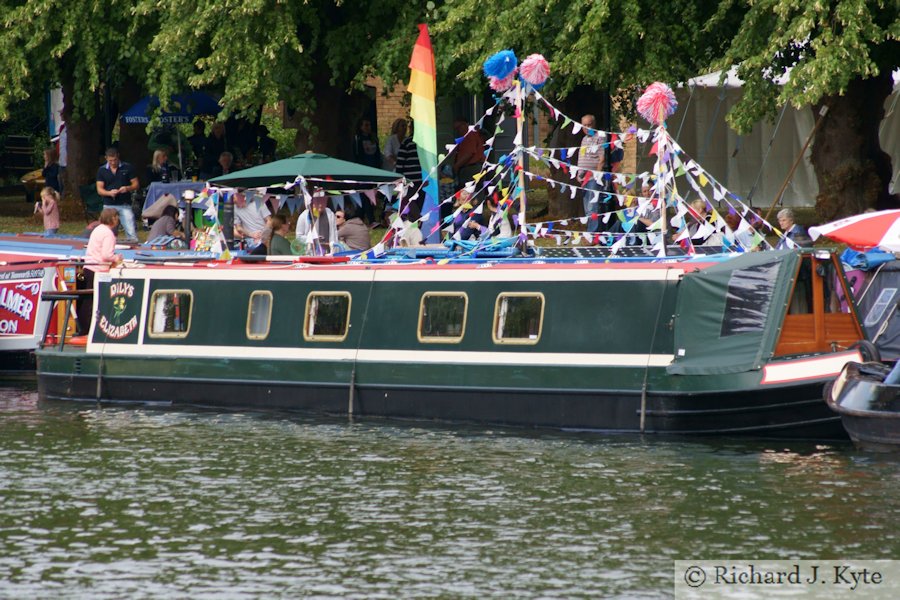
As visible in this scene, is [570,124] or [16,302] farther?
[570,124]

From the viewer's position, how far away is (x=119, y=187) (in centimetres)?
2722

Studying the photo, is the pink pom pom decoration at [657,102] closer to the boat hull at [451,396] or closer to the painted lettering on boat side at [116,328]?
the boat hull at [451,396]

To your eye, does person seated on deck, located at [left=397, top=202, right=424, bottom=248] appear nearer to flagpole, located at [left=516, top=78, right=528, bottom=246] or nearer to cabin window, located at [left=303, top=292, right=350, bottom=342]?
cabin window, located at [left=303, top=292, right=350, bottom=342]

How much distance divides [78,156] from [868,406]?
22.7m

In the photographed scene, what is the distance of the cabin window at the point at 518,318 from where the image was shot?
17.2 metres

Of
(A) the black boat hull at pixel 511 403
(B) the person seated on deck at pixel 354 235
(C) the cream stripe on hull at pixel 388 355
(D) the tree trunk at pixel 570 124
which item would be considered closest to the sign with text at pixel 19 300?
(A) the black boat hull at pixel 511 403

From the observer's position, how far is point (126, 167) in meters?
27.5

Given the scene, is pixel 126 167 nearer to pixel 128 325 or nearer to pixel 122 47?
pixel 122 47

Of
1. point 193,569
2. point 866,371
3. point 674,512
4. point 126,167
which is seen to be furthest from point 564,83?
point 193,569

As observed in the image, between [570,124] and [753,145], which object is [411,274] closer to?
[570,124]

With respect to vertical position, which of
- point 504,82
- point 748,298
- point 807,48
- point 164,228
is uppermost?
point 807,48

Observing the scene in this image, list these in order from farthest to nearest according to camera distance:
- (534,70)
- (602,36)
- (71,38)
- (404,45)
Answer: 1. (71,38)
2. (404,45)
3. (602,36)
4. (534,70)

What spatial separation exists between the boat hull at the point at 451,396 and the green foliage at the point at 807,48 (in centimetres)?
598

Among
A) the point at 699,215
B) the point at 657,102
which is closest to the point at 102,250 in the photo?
the point at 657,102
